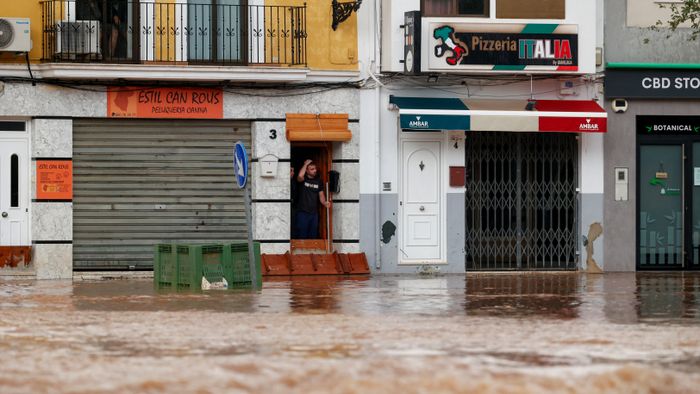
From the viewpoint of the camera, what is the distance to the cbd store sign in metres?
25.6

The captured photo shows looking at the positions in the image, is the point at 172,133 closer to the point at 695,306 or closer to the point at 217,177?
the point at 217,177

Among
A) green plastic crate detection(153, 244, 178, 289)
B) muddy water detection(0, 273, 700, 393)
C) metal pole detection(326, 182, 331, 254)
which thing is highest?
metal pole detection(326, 182, 331, 254)

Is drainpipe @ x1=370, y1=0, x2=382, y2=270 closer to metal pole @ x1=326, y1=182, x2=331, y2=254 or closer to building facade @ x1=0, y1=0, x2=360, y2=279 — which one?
building facade @ x1=0, y1=0, x2=360, y2=279

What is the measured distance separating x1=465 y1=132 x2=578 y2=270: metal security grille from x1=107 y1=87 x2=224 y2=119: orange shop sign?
15.7 feet

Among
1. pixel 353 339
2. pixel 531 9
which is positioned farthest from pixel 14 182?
pixel 353 339

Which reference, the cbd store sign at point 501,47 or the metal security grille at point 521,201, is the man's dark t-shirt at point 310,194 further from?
the cbd store sign at point 501,47

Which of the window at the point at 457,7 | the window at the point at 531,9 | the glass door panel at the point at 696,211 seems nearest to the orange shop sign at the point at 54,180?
the window at the point at 457,7

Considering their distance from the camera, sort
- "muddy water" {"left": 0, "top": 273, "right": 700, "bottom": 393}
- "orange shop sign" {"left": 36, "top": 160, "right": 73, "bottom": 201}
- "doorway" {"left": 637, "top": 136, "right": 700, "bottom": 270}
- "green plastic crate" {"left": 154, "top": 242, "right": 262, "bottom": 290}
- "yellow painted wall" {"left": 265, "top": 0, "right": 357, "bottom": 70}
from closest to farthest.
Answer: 1. "muddy water" {"left": 0, "top": 273, "right": 700, "bottom": 393}
2. "green plastic crate" {"left": 154, "top": 242, "right": 262, "bottom": 290}
3. "orange shop sign" {"left": 36, "top": 160, "right": 73, "bottom": 201}
4. "yellow painted wall" {"left": 265, "top": 0, "right": 357, "bottom": 70}
5. "doorway" {"left": 637, "top": 136, "right": 700, "bottom": 270}

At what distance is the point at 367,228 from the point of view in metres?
26.2

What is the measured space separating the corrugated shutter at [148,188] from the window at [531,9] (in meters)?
5.14

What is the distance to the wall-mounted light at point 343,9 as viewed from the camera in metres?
25.6

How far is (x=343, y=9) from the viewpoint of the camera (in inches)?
1011

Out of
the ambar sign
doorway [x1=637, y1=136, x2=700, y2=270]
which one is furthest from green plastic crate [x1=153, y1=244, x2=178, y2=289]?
the ambar sign

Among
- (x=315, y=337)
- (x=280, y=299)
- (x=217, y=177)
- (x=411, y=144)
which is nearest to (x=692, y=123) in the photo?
(x=411, y=144)
